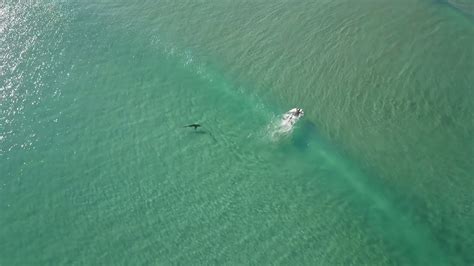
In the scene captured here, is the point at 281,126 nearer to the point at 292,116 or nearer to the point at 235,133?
the point at 292,116

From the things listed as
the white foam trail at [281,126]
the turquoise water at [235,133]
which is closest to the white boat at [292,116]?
the white foam trail at [281,126]

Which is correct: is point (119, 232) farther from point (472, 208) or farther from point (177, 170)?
point (472, 208)

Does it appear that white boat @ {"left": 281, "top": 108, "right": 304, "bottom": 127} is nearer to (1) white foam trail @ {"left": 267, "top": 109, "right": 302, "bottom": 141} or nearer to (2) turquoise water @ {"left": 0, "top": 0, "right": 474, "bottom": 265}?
(1) white foam trail @ {"left": 267, "top": 109, "right": 302, "bottom": 141}

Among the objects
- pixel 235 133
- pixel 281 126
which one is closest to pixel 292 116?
pixel 281 126

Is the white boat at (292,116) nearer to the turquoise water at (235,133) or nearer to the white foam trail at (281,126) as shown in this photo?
the white foam trail at (281,126)

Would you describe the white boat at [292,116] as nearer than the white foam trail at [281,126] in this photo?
No

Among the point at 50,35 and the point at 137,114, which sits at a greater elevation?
the point at 50,35

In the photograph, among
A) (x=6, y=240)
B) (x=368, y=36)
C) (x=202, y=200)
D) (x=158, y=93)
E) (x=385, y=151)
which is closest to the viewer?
(x=6, y=240)

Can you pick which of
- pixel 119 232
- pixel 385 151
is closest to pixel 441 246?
pixel 385 151
